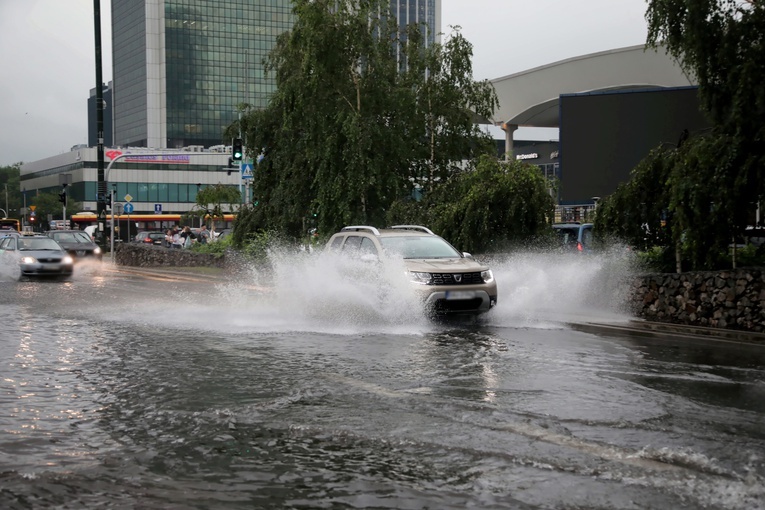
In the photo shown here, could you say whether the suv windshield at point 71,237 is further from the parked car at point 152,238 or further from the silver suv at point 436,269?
the parked car at point 152,238

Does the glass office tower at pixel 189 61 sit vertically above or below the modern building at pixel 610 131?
above

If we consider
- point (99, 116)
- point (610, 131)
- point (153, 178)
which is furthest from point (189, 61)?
point (610, 131)

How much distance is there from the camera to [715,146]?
1491 centimetres

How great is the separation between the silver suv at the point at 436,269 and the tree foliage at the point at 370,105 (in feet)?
31.5

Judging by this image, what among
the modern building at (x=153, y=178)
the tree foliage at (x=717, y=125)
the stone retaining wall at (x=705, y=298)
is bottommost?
the stone retaining wall at (x=705, y=298)

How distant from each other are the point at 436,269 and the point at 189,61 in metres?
148

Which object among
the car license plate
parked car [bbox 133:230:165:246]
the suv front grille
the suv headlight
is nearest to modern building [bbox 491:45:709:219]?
the suv front grille

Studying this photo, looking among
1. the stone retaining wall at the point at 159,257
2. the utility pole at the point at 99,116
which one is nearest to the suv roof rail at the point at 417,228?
the stone retaining wall at the point at 159,257

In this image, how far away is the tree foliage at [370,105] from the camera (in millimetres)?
26234

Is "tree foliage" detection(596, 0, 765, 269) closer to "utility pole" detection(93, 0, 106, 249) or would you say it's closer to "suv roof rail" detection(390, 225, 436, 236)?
"suv roof rail" detection(390, 225, 436, 236)

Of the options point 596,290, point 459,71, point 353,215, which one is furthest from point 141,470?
point 459,71

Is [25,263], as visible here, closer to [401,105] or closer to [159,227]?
[401,105]

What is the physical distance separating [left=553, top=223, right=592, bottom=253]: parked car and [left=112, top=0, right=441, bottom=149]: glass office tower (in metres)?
131

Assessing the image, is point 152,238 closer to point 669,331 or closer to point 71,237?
point 71,237
